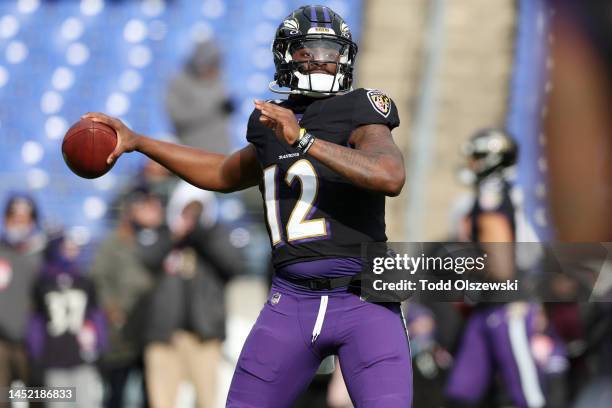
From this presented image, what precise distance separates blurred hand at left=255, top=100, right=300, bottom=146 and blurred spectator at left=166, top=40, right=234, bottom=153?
500 cm

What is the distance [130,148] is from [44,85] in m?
5.63

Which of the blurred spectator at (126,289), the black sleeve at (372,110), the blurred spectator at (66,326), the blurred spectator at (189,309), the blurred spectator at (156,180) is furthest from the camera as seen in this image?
the blurred spectator at (156,180)

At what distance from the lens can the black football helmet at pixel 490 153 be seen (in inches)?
258

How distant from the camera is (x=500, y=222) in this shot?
621 centimetres

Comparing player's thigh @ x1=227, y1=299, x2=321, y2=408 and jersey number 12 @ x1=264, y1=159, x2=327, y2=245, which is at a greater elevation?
jersey number 12 @ x1=264, y1=159, x2=327, y2=245

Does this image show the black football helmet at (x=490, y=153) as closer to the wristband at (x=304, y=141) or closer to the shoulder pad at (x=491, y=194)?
the shoulder pad at (x=491, y=194)

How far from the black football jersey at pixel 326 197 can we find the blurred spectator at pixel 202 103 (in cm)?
468

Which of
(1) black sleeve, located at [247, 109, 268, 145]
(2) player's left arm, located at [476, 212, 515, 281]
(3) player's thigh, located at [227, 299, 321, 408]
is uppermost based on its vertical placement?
(1) black sleeve, located at [247, 109, 268, 145]

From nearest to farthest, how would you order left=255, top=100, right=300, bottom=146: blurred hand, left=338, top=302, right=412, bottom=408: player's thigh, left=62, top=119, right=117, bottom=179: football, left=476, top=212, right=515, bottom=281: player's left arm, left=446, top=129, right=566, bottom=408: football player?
left=255, top=100, right=300, bottom=146: blurred hand → left=338, top=302, right=412, bottom=408: player's thigh → left=62, top=119, right=117, bottom=179: football → left=476, top=212, right=515, bottom=281: player's left arm → left=446, top=129, right=566, bottom=408: football player

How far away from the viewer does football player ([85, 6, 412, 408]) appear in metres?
3.48

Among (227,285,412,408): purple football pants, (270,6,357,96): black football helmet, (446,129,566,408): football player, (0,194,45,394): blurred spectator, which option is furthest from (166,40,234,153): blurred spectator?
(227,285,412,408): purple football pants

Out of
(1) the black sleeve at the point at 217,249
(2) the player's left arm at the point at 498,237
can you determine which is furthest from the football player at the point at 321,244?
(1) the black sleeve at the point at 217,249

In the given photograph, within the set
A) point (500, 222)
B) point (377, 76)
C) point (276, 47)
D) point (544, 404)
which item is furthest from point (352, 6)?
point (276, 47)

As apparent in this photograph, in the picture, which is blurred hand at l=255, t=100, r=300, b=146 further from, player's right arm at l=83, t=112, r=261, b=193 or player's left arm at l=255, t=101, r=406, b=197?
player's right arm at l=83, t=112, r=261, b=193
